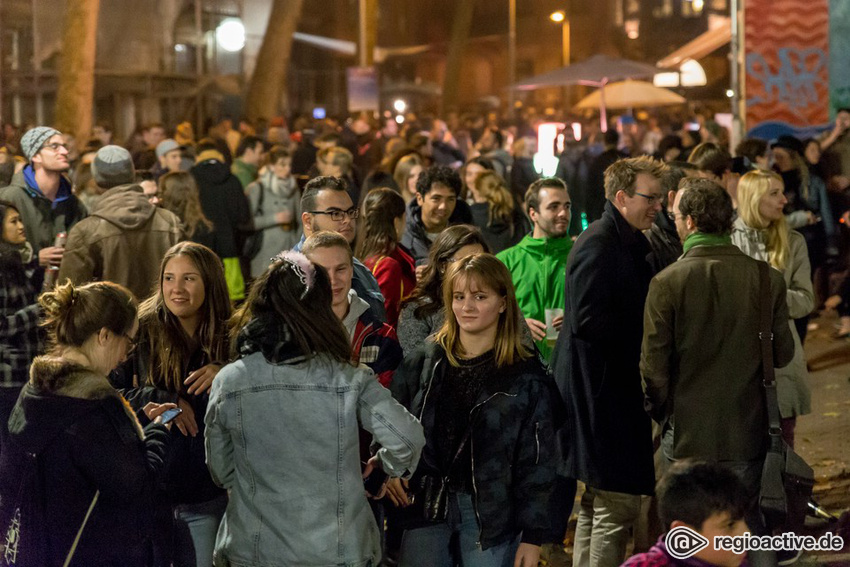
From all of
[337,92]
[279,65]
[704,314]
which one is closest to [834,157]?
[704,314]

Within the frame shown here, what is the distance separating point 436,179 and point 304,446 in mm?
4157

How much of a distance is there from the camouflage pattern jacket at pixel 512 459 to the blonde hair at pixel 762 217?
2.88 meters

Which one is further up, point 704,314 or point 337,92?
point 337,92

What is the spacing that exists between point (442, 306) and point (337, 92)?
35.5 meters

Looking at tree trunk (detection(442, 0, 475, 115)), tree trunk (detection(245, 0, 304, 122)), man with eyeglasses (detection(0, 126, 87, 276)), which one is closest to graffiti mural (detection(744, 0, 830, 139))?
man with eyeglasses (detection(0, 126, 87, 276))

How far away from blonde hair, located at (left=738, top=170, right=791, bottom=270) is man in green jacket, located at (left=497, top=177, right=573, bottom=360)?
1002 millimetres

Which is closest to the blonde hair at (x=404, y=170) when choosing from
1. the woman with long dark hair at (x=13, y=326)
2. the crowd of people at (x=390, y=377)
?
the crowd of people at (x=390, y=377)

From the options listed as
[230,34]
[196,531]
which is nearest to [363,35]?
[230,34]

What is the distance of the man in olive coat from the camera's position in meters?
5.07

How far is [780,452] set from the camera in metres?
5.07

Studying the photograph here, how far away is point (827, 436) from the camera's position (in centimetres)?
886

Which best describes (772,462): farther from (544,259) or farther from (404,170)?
(404,170)

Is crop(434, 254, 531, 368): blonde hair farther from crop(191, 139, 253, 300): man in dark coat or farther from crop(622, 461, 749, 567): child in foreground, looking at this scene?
crop(191, 139, 253, 300): man in dark coat

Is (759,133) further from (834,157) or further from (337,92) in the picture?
(337,92)
